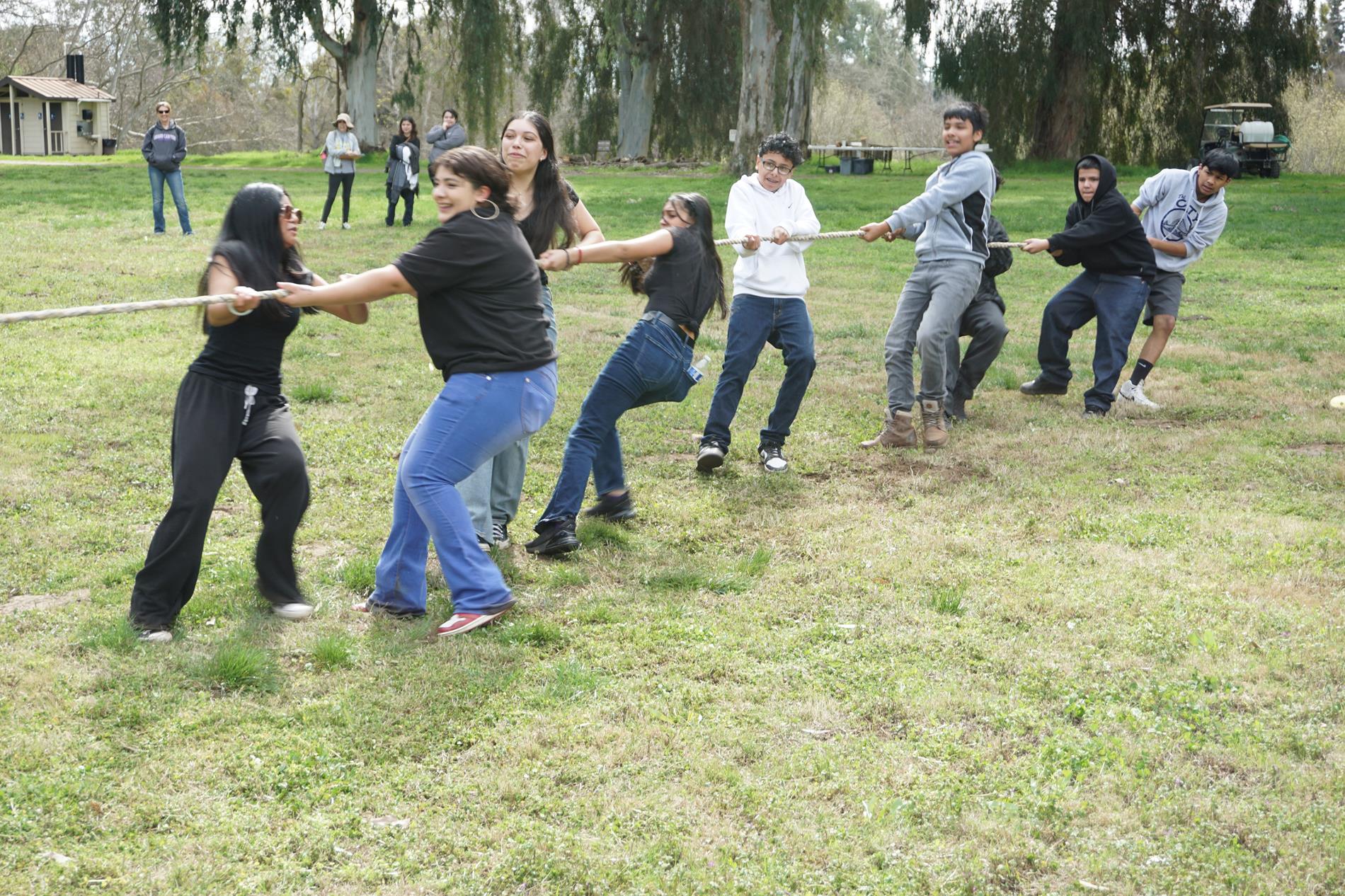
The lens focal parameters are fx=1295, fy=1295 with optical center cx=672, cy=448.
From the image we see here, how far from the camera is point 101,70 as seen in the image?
68.5 m

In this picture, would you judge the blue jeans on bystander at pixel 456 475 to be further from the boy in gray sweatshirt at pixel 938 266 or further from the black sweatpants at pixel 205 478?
the boy in gray sweatshirt at pixel 938 266

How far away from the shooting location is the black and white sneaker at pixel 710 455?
749 cm

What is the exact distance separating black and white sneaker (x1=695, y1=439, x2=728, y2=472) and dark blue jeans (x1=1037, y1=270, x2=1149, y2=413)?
316cm

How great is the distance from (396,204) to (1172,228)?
1273 cm

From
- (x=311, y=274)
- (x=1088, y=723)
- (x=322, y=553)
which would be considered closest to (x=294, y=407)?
(x=322, y=553)

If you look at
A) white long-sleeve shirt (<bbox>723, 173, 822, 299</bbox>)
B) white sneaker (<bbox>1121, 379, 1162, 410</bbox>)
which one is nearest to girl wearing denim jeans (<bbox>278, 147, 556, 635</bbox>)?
white long-sleeve shirt (<bbox>723, 173, 822, 299</bbox>)

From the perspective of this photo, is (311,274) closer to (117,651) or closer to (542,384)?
(542,384)

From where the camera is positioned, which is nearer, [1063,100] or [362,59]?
[1063,100]

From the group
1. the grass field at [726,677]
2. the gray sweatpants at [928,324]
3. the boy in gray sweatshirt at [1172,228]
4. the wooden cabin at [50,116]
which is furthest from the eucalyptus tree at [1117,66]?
the wooden cabin at [50,116]

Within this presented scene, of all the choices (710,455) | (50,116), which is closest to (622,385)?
(710,455)

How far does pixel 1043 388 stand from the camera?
383 inches

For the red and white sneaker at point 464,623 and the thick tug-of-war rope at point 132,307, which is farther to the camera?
the red and white sneaker at point 464,623

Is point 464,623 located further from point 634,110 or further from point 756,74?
point 634,110

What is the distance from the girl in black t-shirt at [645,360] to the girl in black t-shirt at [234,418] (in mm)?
1386
